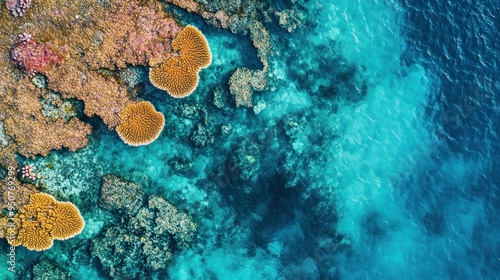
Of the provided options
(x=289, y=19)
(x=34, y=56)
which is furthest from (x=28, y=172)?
(x=289, y=19)

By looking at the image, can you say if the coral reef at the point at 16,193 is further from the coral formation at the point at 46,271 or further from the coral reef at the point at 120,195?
the coral reef at the point at 120,195

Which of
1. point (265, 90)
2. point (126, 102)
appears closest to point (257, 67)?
point (265, 90)

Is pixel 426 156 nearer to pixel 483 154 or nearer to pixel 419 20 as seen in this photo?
pixel 483 154

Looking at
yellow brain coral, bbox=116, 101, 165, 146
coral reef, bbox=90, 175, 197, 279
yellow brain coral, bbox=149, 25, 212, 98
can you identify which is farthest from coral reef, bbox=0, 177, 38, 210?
yellow brain coral, bbox=149, 25, 212, 98

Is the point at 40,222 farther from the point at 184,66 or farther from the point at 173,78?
the point at 184,66

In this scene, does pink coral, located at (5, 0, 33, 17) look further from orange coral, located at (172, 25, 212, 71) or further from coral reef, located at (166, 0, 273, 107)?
coral reef, located at (166, 0, 273, 107)

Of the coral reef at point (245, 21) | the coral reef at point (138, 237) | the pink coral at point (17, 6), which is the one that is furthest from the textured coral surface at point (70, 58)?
the coral reef at point (138, 237)
